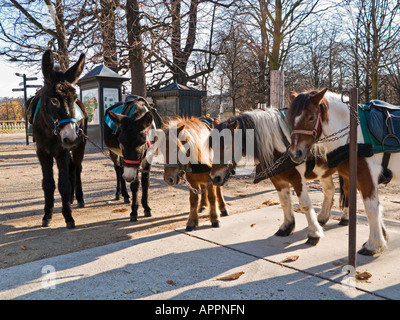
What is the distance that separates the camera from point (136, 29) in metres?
11.4

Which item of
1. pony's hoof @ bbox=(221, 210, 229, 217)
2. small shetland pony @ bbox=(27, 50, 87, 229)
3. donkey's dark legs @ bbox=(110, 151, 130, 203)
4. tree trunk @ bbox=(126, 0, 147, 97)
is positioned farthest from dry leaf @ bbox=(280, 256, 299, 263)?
tree trunk @ bbox=(126, 0, 147, 97)

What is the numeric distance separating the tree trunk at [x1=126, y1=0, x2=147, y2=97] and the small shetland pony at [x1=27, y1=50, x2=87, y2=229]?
6.80 meters

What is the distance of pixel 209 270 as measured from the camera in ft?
10.6

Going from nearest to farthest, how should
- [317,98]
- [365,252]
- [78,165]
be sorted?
[317,98] < [365,252] < [78,165]

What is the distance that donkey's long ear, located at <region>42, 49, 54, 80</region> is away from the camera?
13.4ft

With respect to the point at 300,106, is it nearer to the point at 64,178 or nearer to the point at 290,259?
the point at 290,259

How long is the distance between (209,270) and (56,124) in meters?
2.68

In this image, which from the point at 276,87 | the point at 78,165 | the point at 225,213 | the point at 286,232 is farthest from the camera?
the point at 276,87

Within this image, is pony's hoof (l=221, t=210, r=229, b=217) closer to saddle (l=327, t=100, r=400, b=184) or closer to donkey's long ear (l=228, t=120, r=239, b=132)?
donkey's long ear (l=228, t=120, r=239, b=132)

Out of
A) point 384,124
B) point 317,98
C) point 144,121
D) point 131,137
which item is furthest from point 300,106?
point 131,137

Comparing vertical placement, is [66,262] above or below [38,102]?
below
